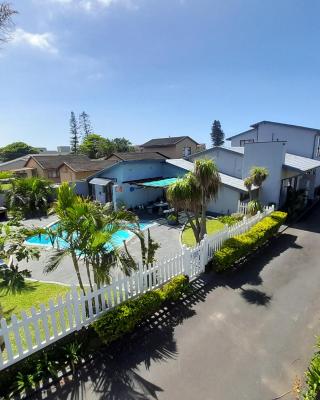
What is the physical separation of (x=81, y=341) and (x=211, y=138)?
11074cm

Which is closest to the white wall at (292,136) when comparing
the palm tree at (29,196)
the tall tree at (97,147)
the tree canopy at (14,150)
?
the palm tree at (29,196)

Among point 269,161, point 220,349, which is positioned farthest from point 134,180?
point 220,349

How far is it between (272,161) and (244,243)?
1048cm

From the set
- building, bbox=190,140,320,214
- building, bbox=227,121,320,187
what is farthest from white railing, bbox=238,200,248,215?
building, bbox=227,121,320,187

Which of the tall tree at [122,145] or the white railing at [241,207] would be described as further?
the tall tree at [122,145]

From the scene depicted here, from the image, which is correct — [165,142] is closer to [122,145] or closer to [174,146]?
[174,146]

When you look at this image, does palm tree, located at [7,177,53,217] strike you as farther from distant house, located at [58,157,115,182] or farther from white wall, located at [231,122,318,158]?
white wall, located at [231,122,318,158]

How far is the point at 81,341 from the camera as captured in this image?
6371mm

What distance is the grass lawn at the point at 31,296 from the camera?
8805 mm

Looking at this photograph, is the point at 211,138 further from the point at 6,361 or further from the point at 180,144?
the point at 6,361

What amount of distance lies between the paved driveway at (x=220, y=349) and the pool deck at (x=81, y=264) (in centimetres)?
419

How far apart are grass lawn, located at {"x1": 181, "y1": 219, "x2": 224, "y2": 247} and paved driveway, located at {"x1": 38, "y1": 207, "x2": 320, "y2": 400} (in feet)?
19.1

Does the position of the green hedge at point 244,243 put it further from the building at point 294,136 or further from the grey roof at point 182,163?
the building at point 294,136

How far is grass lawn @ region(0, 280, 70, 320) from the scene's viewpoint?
28.9 ft
